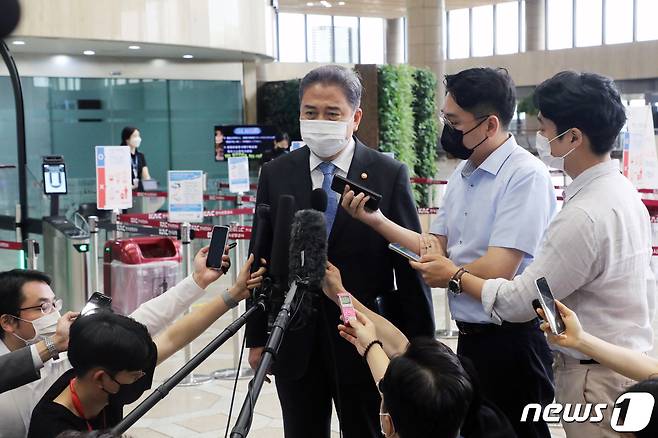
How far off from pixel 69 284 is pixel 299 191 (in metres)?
4.25

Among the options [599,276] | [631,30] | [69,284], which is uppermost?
[631,30]

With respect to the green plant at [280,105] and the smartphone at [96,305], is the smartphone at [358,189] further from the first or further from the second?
the green plant at [280,105]

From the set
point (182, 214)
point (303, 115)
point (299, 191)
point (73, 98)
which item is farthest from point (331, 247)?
point (73, 98)

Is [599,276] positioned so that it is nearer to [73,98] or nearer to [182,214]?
[182,214]

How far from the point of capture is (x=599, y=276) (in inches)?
96.8

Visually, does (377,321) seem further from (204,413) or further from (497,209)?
(204,413)

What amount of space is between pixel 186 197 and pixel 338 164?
191 inches

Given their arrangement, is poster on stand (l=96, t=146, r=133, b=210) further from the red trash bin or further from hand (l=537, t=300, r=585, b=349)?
hand (l=537, t=300, r=585, b=349)

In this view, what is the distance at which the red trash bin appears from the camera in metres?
7.03

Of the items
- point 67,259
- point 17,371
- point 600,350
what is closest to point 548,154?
point 600,350

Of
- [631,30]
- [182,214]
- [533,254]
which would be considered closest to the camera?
[533,254]

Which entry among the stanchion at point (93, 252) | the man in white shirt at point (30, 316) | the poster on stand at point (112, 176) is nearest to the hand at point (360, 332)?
the man in white shirt at point (30, 316)

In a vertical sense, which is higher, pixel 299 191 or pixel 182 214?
pixel 299 191

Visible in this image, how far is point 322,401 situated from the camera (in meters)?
2.91
